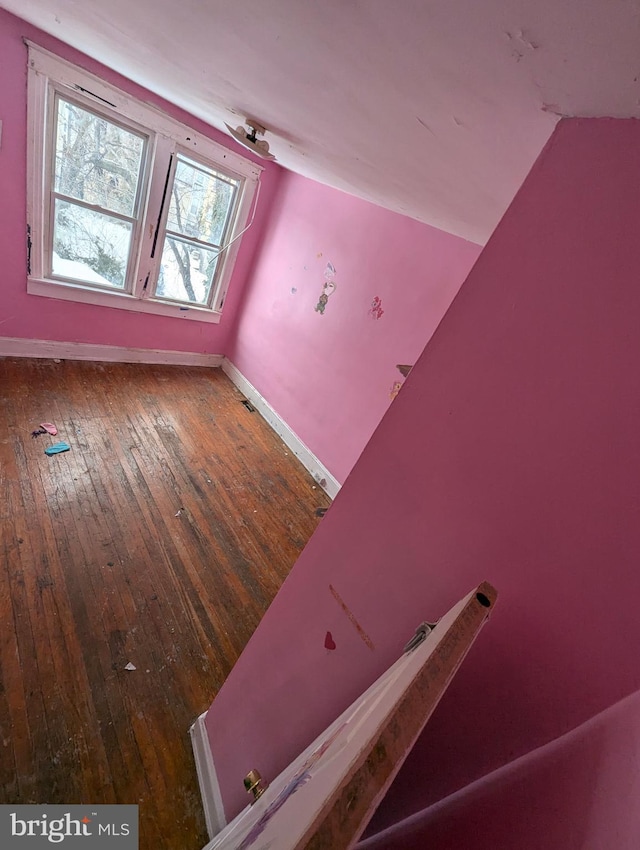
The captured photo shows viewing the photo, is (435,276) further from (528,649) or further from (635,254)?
(528,649)

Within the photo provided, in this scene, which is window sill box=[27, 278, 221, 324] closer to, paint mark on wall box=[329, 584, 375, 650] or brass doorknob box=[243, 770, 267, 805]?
paint mark on wall box=[329, 584, 375, 650]

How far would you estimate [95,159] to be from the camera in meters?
2.66

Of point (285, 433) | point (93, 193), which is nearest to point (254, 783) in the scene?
point (285, 433)

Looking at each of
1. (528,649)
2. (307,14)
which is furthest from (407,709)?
(307,14)

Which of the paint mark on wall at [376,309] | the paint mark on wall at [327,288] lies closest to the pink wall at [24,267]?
the paint mark on wall at [327,288]

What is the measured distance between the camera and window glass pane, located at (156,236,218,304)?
3.30m

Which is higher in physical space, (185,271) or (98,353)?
(185,271)

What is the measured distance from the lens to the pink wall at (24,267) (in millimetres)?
2205

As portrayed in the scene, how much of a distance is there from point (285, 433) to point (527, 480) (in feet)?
9.49

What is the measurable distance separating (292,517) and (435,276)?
5.90 feet

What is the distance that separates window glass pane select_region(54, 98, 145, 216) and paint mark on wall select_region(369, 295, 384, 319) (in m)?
2.00

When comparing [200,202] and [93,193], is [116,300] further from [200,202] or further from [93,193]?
[200,202]

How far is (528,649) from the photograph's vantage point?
1.96 feet

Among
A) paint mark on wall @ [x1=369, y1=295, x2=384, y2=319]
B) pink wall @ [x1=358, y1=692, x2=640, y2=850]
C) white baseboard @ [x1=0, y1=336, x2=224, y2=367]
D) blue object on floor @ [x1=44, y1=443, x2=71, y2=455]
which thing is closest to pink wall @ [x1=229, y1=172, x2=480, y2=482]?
paint mark on wall @ [x1=369, y1=295, x2=384, y2=319]
